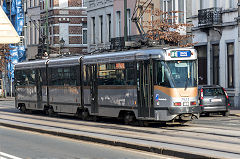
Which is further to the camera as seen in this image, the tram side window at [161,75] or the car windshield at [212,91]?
the car windshield at [212,91]

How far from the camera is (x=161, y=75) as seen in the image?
2273 cm

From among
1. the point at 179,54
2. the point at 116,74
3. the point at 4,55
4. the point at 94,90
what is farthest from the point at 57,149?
the point at 4,55

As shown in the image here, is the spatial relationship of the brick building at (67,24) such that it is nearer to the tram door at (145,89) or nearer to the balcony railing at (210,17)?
the balcony railing at (210,17)

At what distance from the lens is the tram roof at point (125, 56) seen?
2303 cm

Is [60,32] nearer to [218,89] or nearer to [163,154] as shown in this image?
[218,89]

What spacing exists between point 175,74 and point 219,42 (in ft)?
54.5

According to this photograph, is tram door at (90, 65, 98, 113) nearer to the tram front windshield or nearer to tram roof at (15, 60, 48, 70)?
the tram front windshield

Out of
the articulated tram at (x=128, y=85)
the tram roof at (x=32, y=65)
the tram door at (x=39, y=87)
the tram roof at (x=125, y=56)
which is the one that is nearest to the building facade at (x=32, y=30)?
the tram roof at (x=32, y=65)

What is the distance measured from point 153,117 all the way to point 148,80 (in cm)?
139

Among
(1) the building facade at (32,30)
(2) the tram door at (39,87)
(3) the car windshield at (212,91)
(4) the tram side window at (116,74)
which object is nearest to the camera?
(4) the tram side window at (116,74)

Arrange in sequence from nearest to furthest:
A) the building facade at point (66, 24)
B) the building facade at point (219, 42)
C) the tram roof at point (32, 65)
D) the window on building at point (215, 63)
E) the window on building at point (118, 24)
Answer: the tram roof at point (32, 65) < the building facade at point (219, 42) < the window on building at point (215, 63) < the window on building at point (118, 24) < the building facade at point (66, 24)

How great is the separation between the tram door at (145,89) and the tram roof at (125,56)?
0.96 ft

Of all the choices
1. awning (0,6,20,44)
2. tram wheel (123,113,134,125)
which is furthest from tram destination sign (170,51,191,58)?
awning (0,6,20,44)

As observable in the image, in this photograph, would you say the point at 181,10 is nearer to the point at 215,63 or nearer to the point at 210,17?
the point at 210,17
